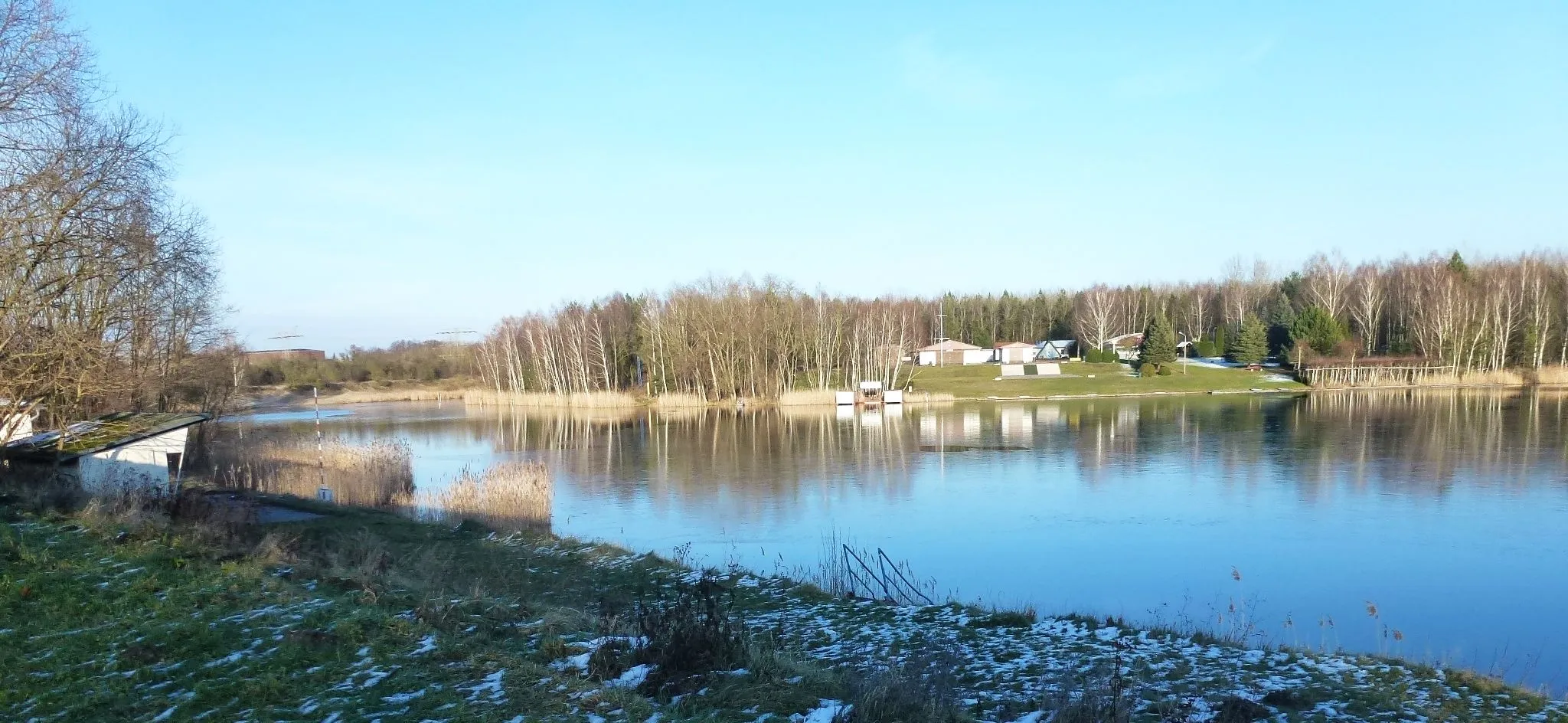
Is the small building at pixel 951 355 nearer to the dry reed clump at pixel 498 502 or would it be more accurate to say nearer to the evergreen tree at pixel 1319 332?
the evergreen tree at pixel 1319 332

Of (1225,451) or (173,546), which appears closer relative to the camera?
(173,546)

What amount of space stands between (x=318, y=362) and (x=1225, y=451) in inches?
3027

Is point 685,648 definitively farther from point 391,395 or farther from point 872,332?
point 391,395

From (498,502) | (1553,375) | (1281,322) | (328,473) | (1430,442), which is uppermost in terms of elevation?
(1281,322)

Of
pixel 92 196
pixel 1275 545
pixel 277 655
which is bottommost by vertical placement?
pixel 1275 545

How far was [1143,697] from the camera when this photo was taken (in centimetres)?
681

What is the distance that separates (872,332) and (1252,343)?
26.1 meters

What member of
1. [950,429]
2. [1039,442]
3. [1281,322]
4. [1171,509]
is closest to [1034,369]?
[1281,322]

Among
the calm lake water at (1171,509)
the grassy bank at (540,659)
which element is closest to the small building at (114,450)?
the grassy bank at (540,659)

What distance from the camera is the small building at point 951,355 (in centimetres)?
7550

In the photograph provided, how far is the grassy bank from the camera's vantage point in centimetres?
562

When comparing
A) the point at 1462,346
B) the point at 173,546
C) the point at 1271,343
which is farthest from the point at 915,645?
the point at 1271,343

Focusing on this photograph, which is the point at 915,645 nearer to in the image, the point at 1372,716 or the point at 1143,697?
the point at 1143,697

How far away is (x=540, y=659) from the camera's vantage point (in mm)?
A: 6586
